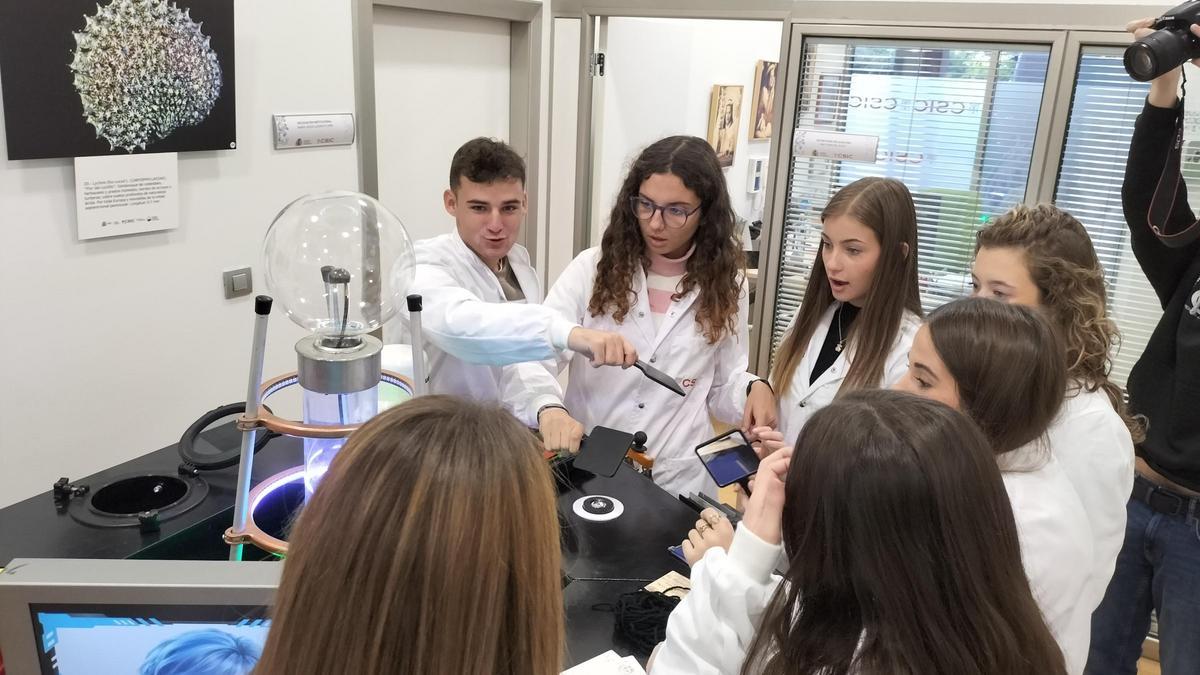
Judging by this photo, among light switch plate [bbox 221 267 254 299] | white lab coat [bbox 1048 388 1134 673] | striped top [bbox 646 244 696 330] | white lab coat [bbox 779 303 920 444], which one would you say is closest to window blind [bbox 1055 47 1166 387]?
white lab coat [bbox 779 303 920 444]

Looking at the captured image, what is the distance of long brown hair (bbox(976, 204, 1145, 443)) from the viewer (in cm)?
148

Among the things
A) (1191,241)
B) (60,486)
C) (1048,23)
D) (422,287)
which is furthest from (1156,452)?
(60,486)

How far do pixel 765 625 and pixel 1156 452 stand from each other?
1263 millimetres

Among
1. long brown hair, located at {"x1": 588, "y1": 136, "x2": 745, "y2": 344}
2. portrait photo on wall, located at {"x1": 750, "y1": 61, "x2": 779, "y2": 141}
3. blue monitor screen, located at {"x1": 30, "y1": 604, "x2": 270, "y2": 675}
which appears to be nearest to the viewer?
blue monitor screen, located at {"x1": 30, "y1": 604, "x2": 270, "y2": 675}

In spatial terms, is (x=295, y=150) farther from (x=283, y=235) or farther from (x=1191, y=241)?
(x=1191, y=241)

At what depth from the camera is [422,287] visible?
164cm

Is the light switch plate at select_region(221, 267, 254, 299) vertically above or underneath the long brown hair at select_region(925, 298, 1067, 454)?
underneath

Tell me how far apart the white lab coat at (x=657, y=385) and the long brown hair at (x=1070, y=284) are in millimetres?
648

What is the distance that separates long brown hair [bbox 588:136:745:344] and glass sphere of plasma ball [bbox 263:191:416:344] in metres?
0.83

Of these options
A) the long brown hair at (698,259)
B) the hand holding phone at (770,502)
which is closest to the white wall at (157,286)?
the long brown hair at (698,259)

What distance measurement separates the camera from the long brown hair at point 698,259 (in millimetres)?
1878

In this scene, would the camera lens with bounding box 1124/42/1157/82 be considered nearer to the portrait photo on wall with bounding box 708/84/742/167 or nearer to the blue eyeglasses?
the blue eyeglasses

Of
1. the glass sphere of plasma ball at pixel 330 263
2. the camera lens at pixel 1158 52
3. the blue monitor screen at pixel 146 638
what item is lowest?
the blue monitor screen at pixel 146 638

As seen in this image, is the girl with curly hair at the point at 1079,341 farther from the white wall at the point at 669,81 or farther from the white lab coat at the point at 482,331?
the white wall at the point at 669,81
